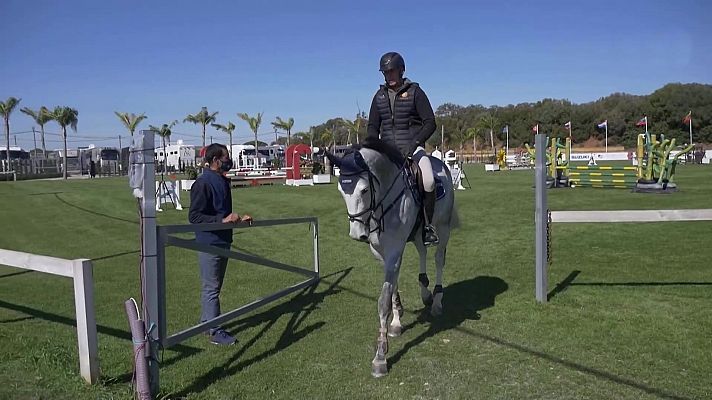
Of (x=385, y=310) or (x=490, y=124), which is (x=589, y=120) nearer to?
(x=490, y=124)

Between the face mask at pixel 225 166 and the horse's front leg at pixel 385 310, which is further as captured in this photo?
the face mask at pixel 225 166

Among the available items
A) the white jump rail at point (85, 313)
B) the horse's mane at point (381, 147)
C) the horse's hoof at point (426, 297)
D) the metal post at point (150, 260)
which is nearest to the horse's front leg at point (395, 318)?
the horse's hoof at point (426, 297)

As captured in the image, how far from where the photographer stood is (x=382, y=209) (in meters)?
5.30

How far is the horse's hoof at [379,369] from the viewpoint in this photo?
487 cm

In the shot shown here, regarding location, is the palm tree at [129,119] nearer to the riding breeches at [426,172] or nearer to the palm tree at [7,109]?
the palm tree at [7,109]


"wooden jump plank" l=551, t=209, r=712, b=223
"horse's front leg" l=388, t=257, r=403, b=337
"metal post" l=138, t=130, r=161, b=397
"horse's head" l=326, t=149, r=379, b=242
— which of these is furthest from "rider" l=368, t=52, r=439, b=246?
"metal post" l=138, t=130, r=161, b=397

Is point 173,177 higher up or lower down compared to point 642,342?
higher up

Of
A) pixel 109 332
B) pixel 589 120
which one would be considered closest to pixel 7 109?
pixel 109 332

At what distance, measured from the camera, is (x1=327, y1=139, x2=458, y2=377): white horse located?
192 inches

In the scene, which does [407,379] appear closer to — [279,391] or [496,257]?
[279,391]

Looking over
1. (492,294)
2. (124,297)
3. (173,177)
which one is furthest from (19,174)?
(492,294)

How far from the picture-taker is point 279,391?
4.55 m

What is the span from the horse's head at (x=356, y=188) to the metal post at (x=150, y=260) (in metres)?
1.58

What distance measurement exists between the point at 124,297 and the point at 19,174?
53741mm
